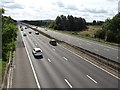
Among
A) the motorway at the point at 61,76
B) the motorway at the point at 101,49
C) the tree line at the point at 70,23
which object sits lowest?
A: the motorway at the point at 61,76

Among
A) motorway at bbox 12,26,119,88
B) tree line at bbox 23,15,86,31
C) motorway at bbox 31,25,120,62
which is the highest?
tree line at bbox 23,15,86,31

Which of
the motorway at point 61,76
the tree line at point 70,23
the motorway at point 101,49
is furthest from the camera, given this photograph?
the tree line at point 70,23

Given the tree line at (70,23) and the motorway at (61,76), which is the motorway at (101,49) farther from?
the tree line at (70,23)

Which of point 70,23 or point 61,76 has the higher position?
point 70,23

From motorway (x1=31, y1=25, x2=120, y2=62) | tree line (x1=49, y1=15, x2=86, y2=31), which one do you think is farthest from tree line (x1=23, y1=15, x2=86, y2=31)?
motorway (x1=31, y1=25, x2=120, y2=62)

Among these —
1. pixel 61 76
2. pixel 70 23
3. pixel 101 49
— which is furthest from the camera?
pixel 70 23

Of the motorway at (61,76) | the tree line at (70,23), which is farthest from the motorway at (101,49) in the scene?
the tree line at (70,23)

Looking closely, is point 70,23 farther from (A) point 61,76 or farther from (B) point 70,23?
(A) point 61,76

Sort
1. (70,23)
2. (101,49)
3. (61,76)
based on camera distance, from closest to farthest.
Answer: (61,76)
(101,49)
(70,23)

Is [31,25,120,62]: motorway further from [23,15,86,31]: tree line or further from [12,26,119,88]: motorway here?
[23,15,86,31]: tree line

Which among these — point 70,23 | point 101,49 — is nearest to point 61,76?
point 101,49

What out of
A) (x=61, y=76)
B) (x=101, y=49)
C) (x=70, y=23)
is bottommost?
(x=61, y=76)

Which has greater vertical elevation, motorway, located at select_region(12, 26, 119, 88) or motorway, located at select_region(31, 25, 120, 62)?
motorway, located at select_region(31, 25, 120, 62)

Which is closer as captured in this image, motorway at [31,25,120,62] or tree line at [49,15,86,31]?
motorway at [31,25,120,62]
